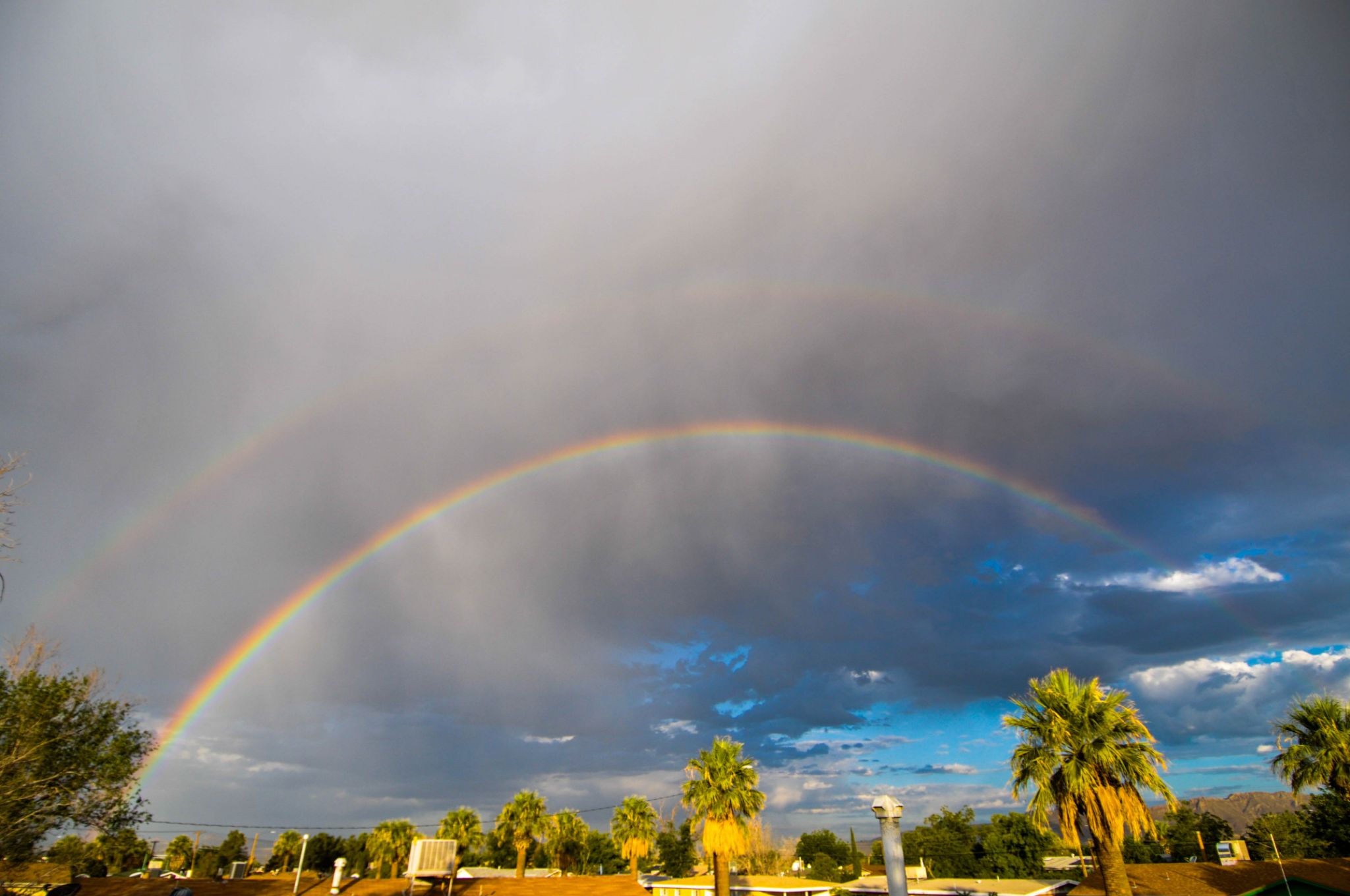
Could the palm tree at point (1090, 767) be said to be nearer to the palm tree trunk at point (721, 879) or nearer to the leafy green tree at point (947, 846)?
the palm tree trunk at point (721, 879)

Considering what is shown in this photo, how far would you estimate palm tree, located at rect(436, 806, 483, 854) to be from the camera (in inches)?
2254

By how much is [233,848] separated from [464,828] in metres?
48.6

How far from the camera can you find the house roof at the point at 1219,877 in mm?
33125

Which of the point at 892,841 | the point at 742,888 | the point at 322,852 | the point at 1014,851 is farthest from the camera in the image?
the point at 1014,851

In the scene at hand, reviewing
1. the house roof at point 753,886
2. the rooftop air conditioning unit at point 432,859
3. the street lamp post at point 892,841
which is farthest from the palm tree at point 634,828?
the street lamp post at point 892,841

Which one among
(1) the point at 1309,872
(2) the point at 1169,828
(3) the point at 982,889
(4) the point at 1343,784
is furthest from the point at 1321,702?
(2) the point at 1169,828

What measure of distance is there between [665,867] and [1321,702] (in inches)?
3219

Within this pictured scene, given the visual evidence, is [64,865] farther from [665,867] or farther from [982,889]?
[665,867]

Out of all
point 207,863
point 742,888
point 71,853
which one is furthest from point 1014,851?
point 71,853

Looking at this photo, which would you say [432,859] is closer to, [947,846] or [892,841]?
[892,841]

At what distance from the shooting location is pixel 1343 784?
26.5 m

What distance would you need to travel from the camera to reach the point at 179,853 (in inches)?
3088

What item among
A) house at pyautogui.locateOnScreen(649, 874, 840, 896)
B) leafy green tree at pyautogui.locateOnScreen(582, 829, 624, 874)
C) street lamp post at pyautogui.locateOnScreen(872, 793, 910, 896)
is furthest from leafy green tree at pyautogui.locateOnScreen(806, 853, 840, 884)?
street lamp post at pyautogui.locateOnScreen(872, 793, 910, 896)

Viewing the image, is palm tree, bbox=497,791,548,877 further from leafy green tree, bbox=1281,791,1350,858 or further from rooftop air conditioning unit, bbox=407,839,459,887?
leafy green tree, bbox=1281,791,1350,858
